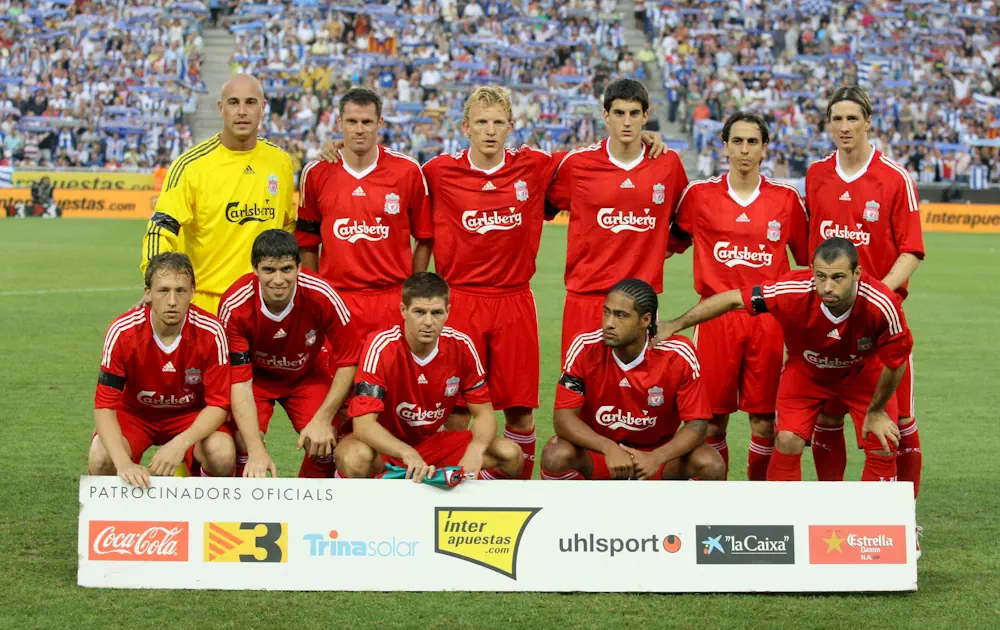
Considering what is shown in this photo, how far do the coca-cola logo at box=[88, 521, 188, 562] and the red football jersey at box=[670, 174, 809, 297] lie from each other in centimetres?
299

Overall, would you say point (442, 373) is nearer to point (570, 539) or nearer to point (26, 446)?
point (570, 539)

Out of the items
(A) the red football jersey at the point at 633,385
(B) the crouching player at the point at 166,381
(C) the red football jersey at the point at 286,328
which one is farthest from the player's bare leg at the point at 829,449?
(B) the crouching player at the point at 166,381

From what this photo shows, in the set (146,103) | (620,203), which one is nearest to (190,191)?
(620,203)

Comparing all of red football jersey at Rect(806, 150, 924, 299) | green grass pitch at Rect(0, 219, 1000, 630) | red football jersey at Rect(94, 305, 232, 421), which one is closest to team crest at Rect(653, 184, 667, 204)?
red football jersey at Rect(806, 150, 924, 299)

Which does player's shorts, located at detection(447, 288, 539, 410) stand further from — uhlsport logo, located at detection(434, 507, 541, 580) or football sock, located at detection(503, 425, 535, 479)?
uhlsport logo, located at detection(434, 507, 541, 580)

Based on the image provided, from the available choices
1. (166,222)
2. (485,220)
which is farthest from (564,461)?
(166,222)

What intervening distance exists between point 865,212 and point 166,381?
11.7 feet

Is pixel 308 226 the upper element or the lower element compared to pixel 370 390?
upper

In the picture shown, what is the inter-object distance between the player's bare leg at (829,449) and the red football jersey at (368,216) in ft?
7.69

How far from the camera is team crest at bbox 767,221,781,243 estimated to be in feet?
21.5

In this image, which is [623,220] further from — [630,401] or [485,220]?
[630,401]

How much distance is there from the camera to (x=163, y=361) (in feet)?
19.3

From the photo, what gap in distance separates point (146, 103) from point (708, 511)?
29.8 metres

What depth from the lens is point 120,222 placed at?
86.8 feet
